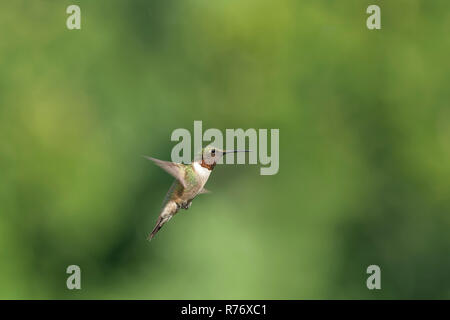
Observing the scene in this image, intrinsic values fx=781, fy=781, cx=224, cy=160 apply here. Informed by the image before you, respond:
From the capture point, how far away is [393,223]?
623 cm

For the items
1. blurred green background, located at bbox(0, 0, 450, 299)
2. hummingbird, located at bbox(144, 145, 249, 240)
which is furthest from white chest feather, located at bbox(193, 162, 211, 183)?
blurred green background, located at bbox(0, 0, 450, 299)

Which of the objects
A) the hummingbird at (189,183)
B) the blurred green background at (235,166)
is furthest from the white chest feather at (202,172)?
the blurred green background at (235,166)

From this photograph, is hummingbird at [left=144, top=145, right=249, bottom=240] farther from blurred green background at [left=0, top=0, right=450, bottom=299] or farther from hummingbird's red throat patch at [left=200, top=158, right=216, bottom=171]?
blurred green background at [left=0, top=0, right=450, bottom=299]

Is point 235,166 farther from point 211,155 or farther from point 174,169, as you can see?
point 174,169

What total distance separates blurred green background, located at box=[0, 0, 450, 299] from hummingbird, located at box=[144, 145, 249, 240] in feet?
8.54

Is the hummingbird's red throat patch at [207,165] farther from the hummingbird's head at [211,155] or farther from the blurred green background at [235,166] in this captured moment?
the blurred green background at [235,166]

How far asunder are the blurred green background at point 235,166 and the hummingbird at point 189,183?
2.60 metres

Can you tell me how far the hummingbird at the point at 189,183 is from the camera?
3.06 meters

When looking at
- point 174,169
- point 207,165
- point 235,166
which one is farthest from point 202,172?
point 235,166

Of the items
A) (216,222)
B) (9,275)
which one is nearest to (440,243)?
(216,222)

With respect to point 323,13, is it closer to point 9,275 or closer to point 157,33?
point 157,33

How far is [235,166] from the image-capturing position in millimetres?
5988

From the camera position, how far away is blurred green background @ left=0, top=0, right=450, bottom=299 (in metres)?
5.98

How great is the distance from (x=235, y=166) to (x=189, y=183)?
9.29 feet
